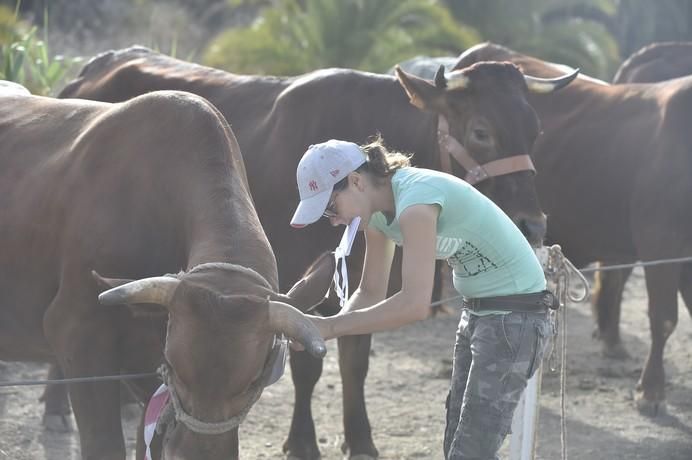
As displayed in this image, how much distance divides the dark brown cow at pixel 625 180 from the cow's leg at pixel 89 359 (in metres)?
4.19

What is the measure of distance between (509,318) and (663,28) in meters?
23.1

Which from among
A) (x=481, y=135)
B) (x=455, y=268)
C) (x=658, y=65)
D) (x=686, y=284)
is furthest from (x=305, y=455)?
(x=658, y=65)

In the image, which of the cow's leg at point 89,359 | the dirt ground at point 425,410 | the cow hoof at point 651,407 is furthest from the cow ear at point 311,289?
the cow hoof at point 651,407

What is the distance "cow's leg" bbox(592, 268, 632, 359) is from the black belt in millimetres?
5024

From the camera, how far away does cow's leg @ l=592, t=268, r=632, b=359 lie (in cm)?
936

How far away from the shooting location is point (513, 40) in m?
19.4

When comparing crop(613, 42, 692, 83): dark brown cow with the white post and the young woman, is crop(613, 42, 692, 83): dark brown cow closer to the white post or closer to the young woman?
the white post

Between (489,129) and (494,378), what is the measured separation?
8.14ft

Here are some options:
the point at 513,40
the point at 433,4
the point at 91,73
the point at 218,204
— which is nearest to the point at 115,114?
the point at 218,204

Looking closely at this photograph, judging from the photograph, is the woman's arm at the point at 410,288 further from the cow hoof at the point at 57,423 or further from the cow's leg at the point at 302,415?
the cow hoof at the point at 57,423

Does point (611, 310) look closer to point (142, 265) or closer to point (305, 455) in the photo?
point (305, 455)

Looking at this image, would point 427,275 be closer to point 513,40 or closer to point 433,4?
point 433,4

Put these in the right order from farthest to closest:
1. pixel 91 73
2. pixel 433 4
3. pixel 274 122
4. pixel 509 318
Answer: pixel 433 4 → pixel 91 73 → pixel 274 122 → pixel 509 318

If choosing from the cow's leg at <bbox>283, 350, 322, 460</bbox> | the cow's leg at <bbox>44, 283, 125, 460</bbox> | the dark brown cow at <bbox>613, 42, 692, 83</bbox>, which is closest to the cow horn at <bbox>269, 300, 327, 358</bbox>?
the cow's leg at <bbox>44, 283, 125, 460</bbox>
